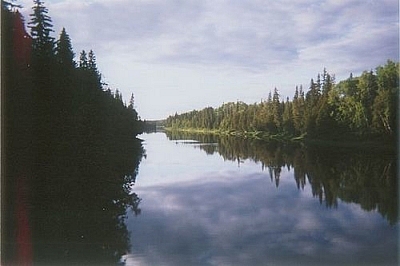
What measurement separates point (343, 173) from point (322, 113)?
1.39 ft

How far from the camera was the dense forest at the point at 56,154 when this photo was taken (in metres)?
2.69

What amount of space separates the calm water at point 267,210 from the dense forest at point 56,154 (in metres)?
0.19

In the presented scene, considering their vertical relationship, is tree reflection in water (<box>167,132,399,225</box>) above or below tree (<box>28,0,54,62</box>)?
below

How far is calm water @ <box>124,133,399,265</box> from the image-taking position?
265 centimetres

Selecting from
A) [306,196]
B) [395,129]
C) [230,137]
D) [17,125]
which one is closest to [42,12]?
[17,125]

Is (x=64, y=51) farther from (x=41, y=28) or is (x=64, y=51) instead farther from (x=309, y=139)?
(x=309, y=139)

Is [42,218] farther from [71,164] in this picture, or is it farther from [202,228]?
[202,228]

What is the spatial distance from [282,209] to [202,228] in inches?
20.3

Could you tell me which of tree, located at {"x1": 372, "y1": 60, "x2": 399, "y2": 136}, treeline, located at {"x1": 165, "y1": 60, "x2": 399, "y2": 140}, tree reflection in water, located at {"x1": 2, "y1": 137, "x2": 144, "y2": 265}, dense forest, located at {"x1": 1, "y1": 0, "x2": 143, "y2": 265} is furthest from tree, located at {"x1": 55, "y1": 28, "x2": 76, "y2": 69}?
tree, located at {"x1": 372, "y1": 60, "x2": 399, "y2": 136}

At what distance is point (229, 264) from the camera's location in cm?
261

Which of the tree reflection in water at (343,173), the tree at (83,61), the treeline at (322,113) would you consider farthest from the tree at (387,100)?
the tree at (83,61)

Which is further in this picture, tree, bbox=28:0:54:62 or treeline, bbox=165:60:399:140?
treeline, bbox=165:60:399:140

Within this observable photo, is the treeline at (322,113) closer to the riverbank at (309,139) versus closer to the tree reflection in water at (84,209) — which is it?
the riverbank at (309,139)

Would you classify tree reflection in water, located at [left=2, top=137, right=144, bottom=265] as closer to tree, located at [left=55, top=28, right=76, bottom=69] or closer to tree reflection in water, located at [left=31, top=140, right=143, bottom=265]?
tree reflection in water, located at [left=31, top=140, right=143, bottom=265]
